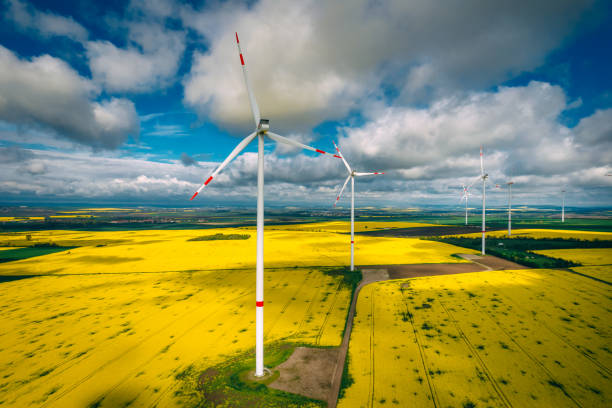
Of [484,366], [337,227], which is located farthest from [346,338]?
[337,227]

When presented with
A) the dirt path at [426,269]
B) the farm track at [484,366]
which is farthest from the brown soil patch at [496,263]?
the farm track at [484,366]

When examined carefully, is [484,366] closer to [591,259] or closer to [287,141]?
[287,141]

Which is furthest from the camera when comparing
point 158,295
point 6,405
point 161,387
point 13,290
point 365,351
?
point 13,290

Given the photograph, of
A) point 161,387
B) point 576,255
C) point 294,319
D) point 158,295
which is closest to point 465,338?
point 294,319

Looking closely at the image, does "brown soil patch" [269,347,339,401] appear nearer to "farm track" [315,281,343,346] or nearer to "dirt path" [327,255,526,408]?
"farm track" [315,281,343,346]

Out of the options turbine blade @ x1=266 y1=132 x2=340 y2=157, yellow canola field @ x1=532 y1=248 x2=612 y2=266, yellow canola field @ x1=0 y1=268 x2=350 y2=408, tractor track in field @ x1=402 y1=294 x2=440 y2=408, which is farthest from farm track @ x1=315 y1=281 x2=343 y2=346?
yellow canola field @ x1=532 y1=248 x2=612 y2=266

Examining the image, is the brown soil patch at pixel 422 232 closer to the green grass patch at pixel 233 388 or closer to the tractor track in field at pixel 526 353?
the tractor track in field at pixel 526 353

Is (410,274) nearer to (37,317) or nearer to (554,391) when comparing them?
(554,391)
